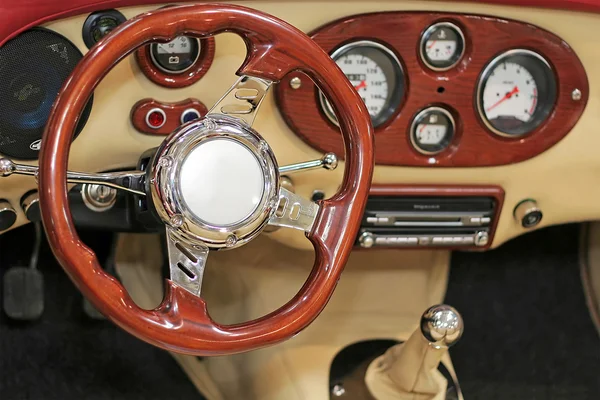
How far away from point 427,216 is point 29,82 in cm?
62

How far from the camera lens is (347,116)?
0.86 metres

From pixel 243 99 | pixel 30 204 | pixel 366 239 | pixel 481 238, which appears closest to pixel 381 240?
pixel 366 239

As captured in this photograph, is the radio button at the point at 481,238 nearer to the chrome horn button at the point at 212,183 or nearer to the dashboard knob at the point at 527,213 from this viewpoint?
the dashboard knob at the point at 527,213

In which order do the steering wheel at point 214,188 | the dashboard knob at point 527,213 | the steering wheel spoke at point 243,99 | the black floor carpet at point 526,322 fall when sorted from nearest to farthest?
1. the steering wheel at point 214,188
2. the steering wheel spoke at point 243,99
3. the dashboard knob at point 527,213
4. the black floor carpet at point 526,322

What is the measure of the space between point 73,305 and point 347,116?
2.82 feet

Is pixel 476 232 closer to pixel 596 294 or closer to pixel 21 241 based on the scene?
pixel 596 294

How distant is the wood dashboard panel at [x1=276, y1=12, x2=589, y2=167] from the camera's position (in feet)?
3.41

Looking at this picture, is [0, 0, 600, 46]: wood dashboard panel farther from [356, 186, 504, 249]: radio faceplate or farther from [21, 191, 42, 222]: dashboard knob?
[356, 186, 504, 249]: radio faceplate

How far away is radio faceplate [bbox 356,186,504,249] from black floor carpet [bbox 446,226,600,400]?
45cm

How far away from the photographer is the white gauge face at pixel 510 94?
112 centimetres

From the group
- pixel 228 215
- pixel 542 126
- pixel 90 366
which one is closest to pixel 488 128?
pixel 542 126

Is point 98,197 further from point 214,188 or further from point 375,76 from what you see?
point 375,76

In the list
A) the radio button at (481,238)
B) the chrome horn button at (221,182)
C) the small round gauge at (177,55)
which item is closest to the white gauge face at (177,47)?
the small round gauge at (177,55)

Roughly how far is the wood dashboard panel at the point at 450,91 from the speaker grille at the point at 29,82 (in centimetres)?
30
